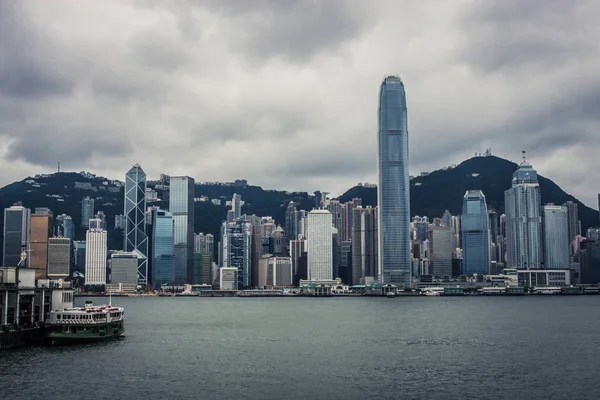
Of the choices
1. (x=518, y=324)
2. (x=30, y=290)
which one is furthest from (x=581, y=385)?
(x=518, y=324)

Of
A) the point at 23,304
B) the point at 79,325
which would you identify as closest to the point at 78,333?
the point at 79,325

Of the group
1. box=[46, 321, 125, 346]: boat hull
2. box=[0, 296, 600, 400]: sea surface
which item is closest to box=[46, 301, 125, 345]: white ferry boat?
box=[46, 321, 125, 346]: boat hull

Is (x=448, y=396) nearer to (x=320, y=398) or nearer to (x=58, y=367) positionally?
(x=320, y=398)

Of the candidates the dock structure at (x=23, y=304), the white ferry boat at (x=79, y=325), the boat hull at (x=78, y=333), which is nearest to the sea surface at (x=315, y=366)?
the boat hull at (x=78, y=333)

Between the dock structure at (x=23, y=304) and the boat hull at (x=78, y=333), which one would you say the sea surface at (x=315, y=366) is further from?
the dock structure at (x=23, y=304)

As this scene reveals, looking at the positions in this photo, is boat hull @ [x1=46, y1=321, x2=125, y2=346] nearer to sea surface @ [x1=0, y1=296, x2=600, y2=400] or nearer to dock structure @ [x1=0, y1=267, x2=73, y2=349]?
sea surface @ [x1=0, y1=296, x2=600, y2=400]

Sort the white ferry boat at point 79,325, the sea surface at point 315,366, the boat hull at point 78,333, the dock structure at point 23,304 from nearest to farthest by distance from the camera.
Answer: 1. the sea surface at point 315,366
2. the dock structure at point 23,304
3. the boat hull at point 78,333
4. the white ferry boat at point 79,325
